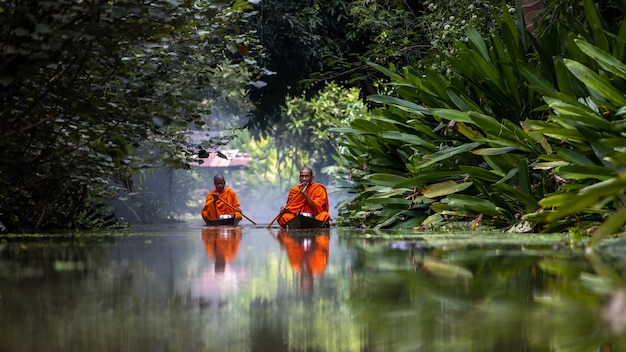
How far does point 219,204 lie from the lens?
70.9 ft

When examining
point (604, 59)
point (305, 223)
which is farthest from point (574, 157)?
point (305, 223)

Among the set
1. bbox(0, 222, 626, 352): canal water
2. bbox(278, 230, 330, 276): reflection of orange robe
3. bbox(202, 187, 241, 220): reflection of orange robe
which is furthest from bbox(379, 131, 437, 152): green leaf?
bbox(202, 187, 241, 220): reflection of orange robe

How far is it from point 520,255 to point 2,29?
13.5 ft

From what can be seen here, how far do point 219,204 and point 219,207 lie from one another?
0.10m

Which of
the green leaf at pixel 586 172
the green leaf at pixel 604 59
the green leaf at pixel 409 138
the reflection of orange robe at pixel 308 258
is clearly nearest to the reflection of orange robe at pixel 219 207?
the green leaf at pixel 409 138

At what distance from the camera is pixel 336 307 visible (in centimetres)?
370

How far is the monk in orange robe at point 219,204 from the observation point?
21281mm

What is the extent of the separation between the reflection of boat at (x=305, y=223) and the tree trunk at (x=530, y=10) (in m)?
4.92

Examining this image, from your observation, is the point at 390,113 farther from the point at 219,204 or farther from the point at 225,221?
the point at 219,204

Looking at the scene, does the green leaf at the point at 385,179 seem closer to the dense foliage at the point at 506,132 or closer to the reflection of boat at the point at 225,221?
the dense foliage at the point at 506,132

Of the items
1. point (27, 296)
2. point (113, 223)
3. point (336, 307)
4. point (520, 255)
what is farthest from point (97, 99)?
point (113, 223)

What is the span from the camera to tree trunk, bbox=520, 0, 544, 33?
12.8 m

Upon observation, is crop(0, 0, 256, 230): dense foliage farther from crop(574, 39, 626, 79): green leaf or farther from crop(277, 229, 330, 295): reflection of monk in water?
crop(574, 39, 626, 79): green leaf

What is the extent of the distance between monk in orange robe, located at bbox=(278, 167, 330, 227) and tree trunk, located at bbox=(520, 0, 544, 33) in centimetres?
515
